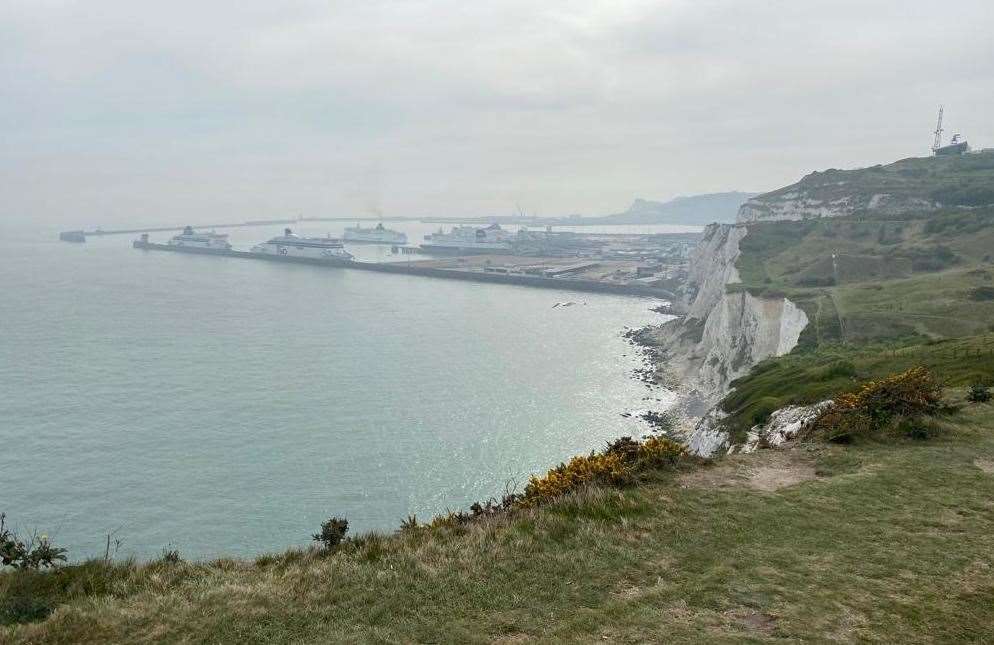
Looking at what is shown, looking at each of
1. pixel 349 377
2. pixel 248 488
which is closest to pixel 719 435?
pixel 248 488

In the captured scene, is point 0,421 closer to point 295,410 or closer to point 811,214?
point 295,410

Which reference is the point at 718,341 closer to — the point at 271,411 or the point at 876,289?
the point at 876,289

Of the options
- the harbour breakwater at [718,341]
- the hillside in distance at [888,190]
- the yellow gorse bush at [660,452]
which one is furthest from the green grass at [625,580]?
the hillside in distance at [888,190]

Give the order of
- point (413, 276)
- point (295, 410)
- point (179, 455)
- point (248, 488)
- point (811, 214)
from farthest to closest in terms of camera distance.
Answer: point (413, 276)
point (811, 214)
point (295, 410)
point (179, 455)
point (248, 488)

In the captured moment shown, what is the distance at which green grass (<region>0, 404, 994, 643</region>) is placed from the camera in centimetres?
796

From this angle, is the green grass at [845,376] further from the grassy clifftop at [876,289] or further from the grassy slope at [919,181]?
the grassy slope at [919,181]

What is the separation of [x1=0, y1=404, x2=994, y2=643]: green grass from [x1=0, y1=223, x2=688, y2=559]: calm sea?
2517cm

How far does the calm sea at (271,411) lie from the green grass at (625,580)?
25.2m

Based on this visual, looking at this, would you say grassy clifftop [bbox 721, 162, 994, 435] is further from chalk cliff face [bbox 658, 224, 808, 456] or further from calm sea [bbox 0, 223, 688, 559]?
calm sea [bbox 0, 223, 688, 559]

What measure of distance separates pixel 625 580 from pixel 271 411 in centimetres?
5252

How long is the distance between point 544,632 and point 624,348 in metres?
88.3

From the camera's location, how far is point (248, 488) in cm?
4153

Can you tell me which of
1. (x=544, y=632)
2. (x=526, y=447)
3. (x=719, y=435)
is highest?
(x=544, y=632)

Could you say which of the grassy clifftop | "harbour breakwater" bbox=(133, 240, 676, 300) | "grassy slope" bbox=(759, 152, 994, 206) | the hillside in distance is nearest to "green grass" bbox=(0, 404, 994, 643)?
the grassy clifftop
